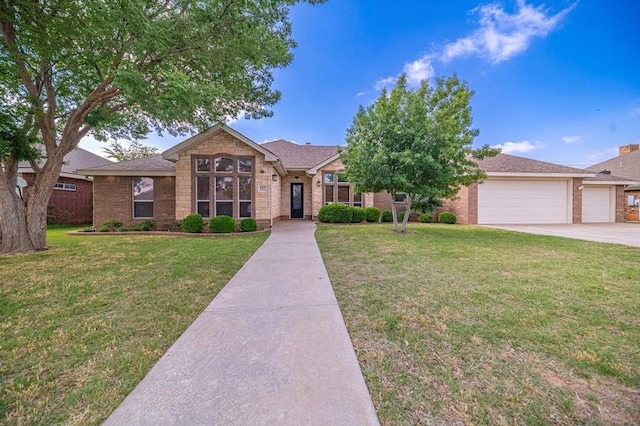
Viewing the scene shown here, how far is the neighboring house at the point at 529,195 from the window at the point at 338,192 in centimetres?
672

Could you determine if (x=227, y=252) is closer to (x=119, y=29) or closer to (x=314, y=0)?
(x=119, y=29)

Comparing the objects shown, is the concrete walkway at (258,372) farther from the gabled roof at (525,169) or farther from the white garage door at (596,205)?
the white garage door at (596,205)

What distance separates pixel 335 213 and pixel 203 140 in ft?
25.2

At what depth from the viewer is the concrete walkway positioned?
168 cm

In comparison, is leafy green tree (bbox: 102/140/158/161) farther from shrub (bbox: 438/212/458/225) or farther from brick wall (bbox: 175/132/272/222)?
shrub (bbox: 438/212/458/225)

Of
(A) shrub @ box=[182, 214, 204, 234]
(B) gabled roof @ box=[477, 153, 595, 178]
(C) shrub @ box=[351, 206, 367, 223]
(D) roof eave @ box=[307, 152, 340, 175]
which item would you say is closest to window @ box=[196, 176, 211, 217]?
(A) shrub @ box=[182, 214, 204, 234]

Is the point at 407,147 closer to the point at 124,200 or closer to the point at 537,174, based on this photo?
the point at 537,174

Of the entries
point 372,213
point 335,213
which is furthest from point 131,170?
point 372,213

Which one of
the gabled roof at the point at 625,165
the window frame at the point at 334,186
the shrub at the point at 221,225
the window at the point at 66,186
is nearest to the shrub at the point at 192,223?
the shrub at the point at 221,225

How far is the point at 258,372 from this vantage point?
6.97ft

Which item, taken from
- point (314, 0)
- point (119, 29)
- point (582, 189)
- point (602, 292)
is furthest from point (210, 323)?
point (582, 189)

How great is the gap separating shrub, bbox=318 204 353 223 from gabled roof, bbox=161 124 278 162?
14.7ft

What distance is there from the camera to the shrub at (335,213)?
14.2m

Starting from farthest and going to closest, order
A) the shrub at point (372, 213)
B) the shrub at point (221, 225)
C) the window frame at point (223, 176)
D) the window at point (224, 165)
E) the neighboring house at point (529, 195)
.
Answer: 1. the shrub at point (372, 213)
2. the neighboring house at point (529, 195)
3. the window at point (224, 165)
4. the window frame at point (223, 176)
5. the shrub at point (221, 225)
